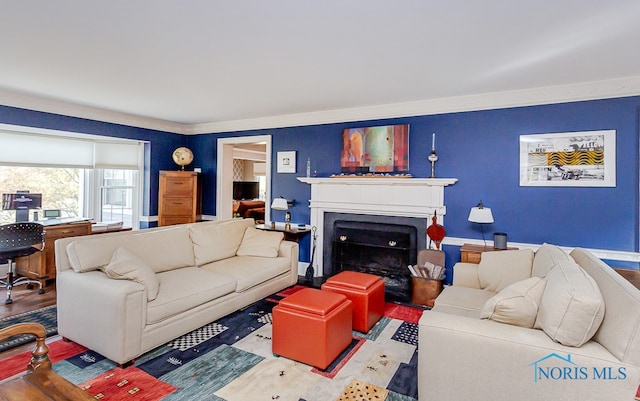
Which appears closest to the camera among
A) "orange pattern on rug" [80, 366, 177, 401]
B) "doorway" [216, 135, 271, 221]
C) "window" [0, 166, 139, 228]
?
"orange pattern on rug" [80, 366, 177, 401]

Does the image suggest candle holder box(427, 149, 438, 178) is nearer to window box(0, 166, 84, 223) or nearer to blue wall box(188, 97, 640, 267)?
blue wall box(188, 97, 640, 267)

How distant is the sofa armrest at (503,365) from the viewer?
1450mm

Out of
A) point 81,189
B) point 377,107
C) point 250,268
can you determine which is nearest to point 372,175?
point 377,107

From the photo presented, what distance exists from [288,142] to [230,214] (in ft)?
6.35

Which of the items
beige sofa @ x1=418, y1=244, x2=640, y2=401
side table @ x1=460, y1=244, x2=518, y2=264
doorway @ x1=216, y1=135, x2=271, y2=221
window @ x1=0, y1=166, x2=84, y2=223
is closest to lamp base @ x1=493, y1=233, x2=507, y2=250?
side table @ x1=460, y1=244, x2=518, y2=264

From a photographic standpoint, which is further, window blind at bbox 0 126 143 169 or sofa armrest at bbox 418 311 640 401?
window blind at bbox 0 126 143 169

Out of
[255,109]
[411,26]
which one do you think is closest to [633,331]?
[411,26]


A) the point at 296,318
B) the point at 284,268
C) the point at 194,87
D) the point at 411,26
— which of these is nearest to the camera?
the point at 411,26

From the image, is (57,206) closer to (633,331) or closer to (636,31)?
(633,331)

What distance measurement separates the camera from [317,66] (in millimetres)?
3062

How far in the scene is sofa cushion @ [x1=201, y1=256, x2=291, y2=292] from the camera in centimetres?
346

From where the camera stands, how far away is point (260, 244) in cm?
424

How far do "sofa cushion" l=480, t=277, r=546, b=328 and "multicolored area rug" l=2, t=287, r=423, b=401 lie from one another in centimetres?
77

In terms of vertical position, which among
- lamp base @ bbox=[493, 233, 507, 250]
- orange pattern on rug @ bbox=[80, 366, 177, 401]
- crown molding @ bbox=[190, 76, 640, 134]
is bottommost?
orange pattern on rug @ bbox=[80, 366, 177, 401]
